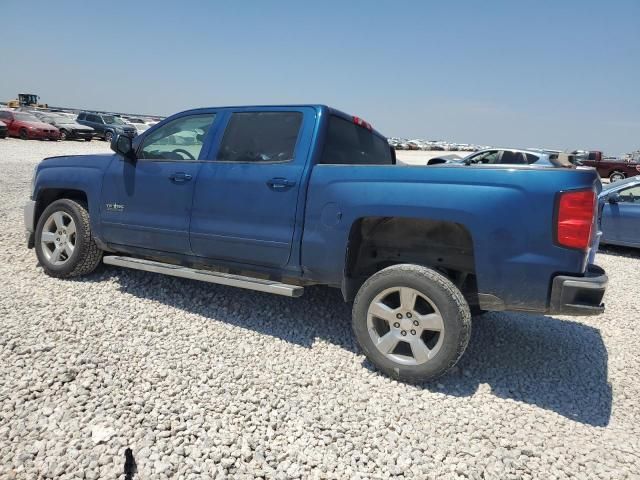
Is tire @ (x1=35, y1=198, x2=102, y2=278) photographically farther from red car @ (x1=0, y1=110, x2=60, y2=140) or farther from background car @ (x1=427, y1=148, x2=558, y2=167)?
red car @ (x1=0, y1=110, x2=60, y2=140)

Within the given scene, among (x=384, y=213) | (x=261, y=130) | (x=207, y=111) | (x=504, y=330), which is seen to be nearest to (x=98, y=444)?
(x=384, y=213)

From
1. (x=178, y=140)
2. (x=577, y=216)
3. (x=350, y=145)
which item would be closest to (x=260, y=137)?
(x=350, y=145)

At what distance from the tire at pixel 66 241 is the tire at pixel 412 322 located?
3.03 meters

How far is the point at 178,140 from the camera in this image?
4.37m

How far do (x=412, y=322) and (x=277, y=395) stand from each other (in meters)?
1.05

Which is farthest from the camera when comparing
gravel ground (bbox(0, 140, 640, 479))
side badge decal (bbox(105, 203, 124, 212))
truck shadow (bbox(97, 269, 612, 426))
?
side badge decal (bbox(105, 203, 124, 212))

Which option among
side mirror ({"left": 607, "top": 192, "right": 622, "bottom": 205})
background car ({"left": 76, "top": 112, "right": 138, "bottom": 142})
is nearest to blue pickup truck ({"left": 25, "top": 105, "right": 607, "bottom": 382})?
side mirror ({"left": 607, "top": 192, "right": 622, "bottom": 205})

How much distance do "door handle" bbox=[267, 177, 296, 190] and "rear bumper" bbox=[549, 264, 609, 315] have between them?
196 cm

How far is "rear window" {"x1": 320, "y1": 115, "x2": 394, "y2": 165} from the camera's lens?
12.4 ft

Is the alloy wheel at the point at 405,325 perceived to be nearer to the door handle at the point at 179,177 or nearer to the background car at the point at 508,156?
the door handle at the point at 179,177

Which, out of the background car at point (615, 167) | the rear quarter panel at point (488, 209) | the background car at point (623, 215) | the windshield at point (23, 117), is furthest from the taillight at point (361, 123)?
the windshield at point (23, 117)

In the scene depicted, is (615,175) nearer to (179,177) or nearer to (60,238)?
(179,177)

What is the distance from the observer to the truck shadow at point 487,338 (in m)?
3.14

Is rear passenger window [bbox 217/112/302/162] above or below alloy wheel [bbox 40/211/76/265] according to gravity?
above
